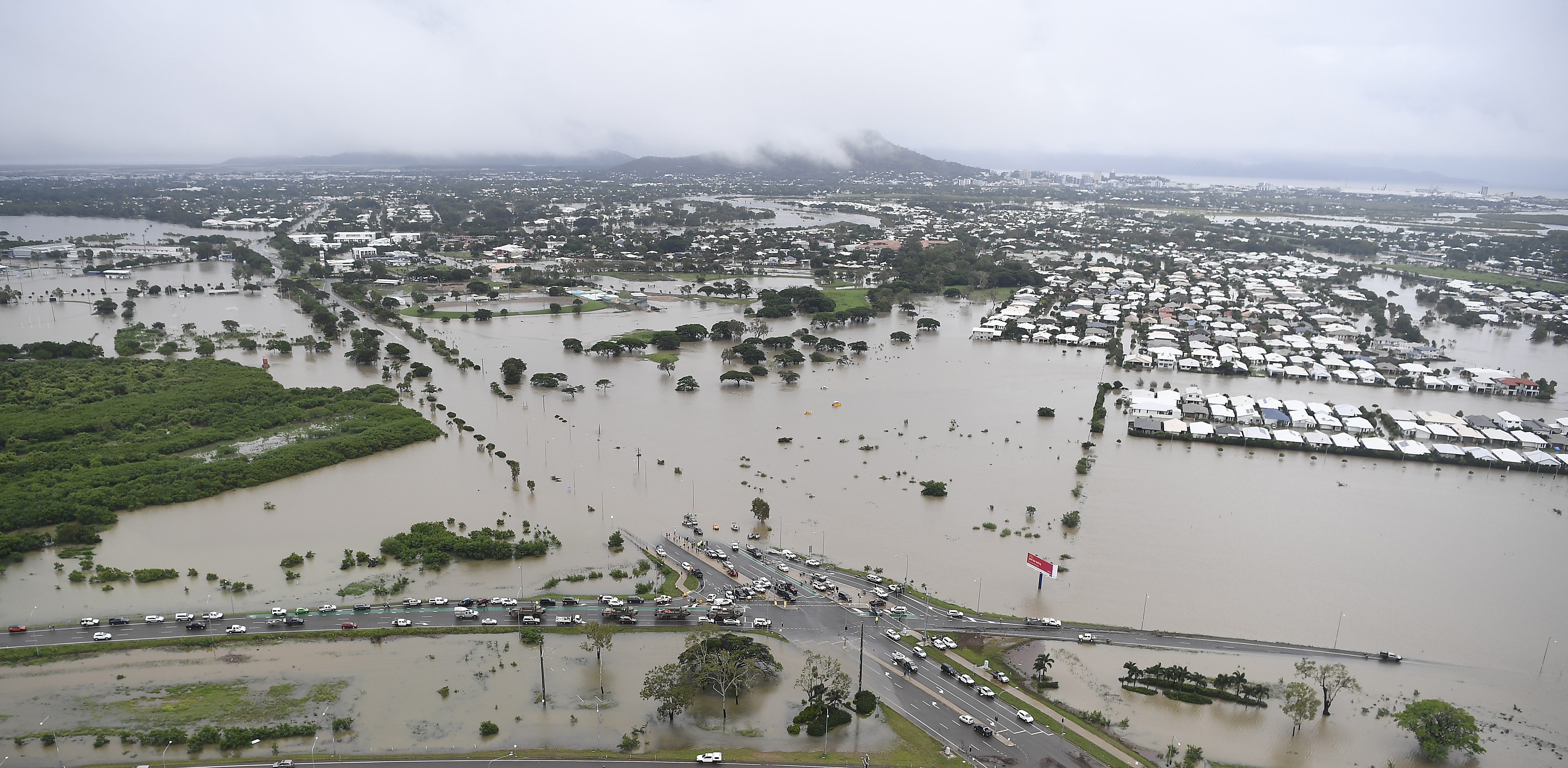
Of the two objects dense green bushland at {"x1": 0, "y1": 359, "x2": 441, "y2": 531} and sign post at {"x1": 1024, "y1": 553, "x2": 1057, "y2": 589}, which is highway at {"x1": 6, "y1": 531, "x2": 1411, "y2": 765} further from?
dense green bushland at {"x1": 0, "y1": 359, "x2": 441, "y2": 531}

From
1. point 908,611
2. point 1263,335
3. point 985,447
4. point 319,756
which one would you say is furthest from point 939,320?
point 319,756

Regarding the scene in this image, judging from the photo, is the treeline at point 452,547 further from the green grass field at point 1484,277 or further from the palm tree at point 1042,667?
the green grass field at point 1484,277

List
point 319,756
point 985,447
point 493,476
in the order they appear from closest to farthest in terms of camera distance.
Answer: point 319,756, point 493,476, point 985,447

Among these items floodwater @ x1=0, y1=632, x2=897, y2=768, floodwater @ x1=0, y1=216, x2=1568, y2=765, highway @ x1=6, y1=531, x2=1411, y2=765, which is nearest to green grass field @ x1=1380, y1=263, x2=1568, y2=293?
floodwater @ x1=0, y1=216, x2=1568, y2=765

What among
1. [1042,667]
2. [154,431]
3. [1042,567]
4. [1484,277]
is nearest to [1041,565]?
[1042,567]

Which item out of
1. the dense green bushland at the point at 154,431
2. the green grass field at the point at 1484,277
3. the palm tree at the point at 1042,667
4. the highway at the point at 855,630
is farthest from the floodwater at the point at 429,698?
the green grass field at the point at 1484,277

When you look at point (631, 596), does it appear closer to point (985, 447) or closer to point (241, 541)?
point (241, 541)
